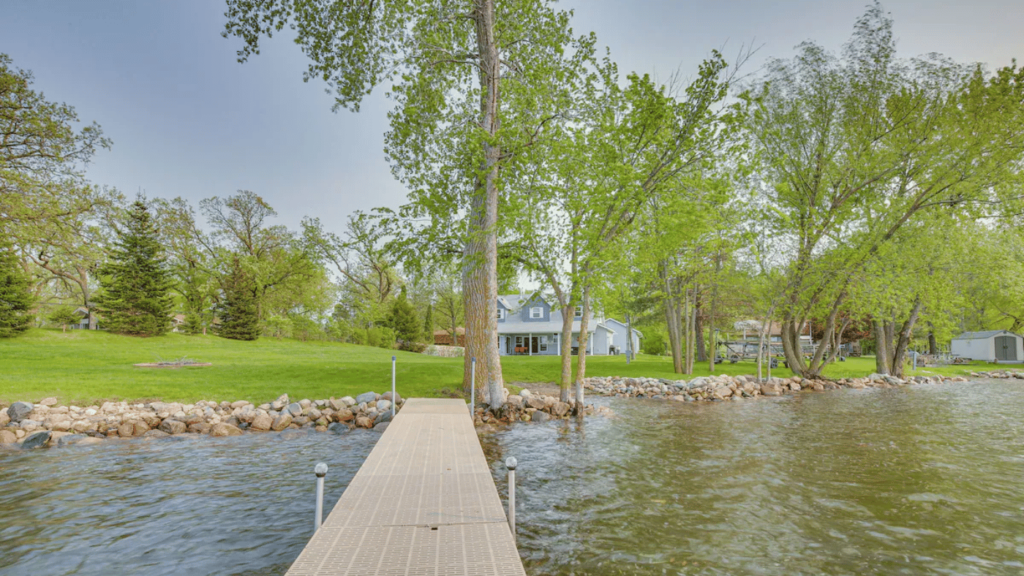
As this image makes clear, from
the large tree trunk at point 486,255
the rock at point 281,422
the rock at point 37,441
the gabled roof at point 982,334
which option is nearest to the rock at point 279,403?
the rock at point 281,422

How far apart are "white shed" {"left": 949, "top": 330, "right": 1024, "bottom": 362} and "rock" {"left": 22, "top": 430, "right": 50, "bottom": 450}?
59.2 m

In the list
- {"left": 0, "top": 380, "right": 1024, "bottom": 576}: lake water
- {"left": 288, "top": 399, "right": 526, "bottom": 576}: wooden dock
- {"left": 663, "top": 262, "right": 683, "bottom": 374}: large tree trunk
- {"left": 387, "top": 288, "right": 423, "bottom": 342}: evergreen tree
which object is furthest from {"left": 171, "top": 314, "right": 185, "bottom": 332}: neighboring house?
{"left": 288, "top": 399, "right": 526, "bottom": 576}: wooden dock

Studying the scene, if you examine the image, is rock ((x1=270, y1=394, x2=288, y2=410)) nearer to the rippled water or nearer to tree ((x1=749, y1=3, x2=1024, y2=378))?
the rippled water

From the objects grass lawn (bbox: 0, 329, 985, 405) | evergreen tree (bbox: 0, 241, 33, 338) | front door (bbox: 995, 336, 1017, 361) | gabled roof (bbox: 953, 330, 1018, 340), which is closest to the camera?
grass lawn (bbox: 0, 329, 985, 405)

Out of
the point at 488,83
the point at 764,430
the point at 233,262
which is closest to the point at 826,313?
the point at 764,430

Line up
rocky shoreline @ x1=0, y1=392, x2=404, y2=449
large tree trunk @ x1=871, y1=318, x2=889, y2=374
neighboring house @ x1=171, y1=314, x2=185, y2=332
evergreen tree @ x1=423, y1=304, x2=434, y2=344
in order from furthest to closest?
1. evergreen tree @ x1=423, y1=304, x2=434, y2=344
2. neighboring house @ x1=171, y1=314, x2=185, y2=332
3. large tree trunk @ x1=871, y1=318, x2=889, y2=374
4. rocky shoreline @ x1=0, y1=392, x2=404, y2=449

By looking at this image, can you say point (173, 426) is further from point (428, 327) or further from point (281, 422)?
point (428, 327)

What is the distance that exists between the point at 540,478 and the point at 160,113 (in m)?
28.4

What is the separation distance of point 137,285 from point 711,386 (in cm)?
3345

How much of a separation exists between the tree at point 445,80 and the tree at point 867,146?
32.6 feet

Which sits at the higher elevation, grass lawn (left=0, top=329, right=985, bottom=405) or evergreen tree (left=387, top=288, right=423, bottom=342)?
evergreen tree (left=387, top=288, right=423, bottom=342)

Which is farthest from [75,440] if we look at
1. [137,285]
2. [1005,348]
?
[1005,348]

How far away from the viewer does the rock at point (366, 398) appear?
13078 mm

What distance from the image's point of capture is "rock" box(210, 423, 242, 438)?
10.7 metres
